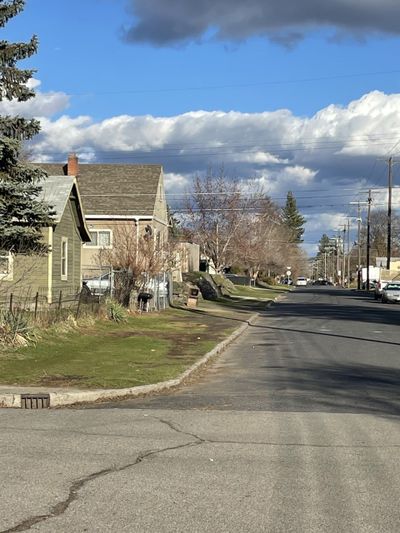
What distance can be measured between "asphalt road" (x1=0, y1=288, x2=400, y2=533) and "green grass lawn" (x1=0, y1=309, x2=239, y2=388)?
1.49 metres

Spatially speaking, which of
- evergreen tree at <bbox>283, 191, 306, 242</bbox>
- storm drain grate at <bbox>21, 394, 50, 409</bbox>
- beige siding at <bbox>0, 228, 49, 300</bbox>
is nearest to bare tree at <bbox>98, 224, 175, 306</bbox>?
beige siding at <bbox>0, 228, 49, 300</bbox>

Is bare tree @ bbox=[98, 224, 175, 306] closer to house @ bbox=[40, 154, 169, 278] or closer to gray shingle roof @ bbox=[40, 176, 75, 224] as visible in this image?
gray shingle roof @ bbox=[40, 176, 75, 224]

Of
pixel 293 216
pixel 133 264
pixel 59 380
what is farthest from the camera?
pixel 293 216

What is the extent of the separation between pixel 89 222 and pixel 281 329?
19.5 metres

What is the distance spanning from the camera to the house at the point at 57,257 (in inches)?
1043

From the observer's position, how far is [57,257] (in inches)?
1112

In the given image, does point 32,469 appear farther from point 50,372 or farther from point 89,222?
point 89,222

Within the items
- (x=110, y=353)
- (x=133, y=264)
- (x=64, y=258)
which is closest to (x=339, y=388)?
(x=110, y=353)

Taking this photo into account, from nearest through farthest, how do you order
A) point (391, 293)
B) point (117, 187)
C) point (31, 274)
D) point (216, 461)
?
point (216, 461)
point (31, 274)
point (117, 187)
point (391, 293)

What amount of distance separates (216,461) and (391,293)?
4545 cm

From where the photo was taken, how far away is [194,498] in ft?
19.2

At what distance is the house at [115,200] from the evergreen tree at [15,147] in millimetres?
20244

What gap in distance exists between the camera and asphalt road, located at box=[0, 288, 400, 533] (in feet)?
17.7

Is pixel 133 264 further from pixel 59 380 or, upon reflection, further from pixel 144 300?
pixel 59 380
